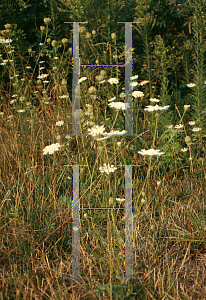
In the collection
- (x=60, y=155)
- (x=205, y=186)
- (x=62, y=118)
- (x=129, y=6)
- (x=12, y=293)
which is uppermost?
(x=129, y=6)

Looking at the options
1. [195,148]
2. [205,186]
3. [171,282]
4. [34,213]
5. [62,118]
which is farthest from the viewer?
[62,118]

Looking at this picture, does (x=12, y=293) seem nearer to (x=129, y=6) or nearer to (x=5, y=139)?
(x=5, y=139)

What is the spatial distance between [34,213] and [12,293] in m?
0.57

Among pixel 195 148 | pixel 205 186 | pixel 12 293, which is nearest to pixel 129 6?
pixel 195 148

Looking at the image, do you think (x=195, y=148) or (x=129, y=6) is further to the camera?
(x=129, y=6)

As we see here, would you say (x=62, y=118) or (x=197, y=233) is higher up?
(x=62, y=118)

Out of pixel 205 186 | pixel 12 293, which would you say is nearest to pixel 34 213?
pixel 12 293

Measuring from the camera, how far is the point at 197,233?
1729 mm

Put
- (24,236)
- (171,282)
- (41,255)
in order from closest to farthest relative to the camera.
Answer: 1. (171,282)
2. (41,255)
3. (24,236)

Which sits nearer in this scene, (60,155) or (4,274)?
(4,274)

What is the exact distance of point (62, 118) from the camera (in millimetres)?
2936

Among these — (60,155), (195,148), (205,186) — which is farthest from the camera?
(195,148)

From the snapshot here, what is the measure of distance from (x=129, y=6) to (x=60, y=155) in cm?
230

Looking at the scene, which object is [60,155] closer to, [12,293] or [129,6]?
[12,293]
